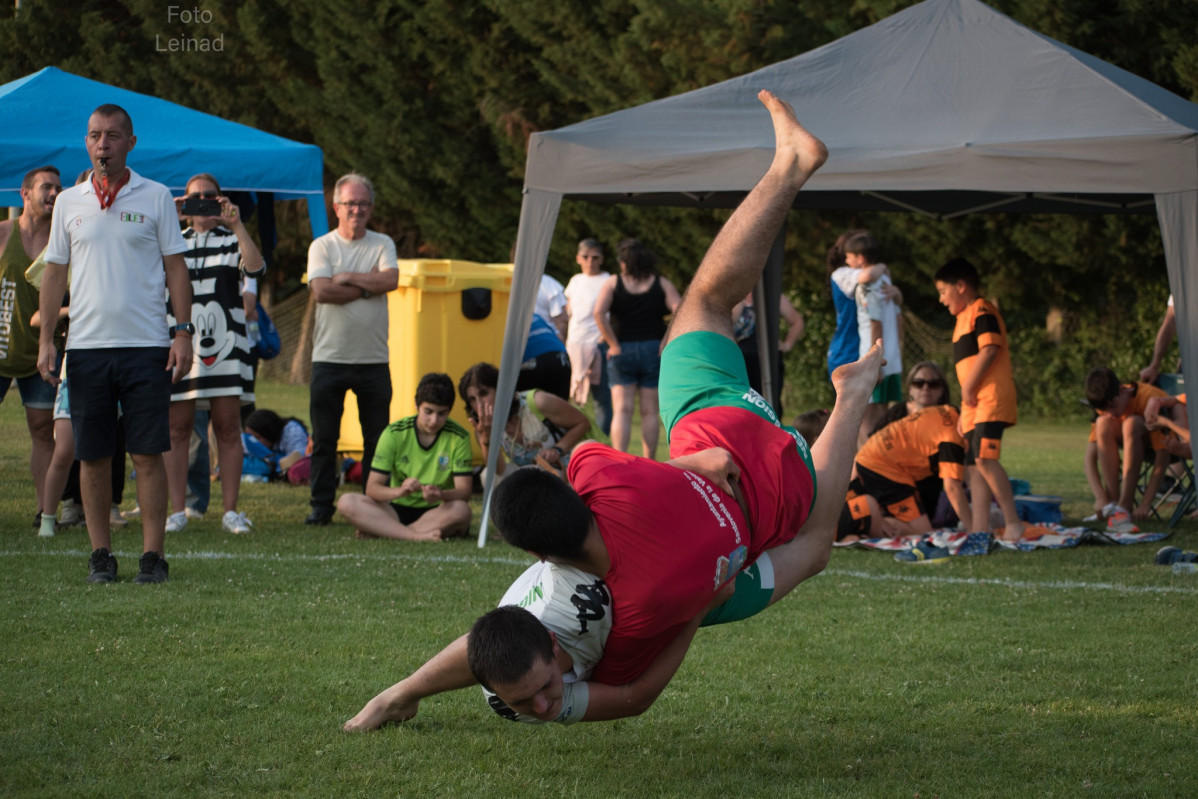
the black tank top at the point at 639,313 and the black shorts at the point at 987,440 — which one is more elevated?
the black tank top at the point at 639,313

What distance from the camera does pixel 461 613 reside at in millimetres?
5473

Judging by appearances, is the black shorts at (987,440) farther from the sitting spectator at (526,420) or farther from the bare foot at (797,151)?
the bare foot at (797,151)

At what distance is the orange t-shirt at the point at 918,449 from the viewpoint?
777cm

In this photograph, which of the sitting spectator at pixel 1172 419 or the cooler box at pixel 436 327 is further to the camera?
the cooler box at pixel 436 327

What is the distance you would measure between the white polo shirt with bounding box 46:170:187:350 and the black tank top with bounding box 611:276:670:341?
457cm

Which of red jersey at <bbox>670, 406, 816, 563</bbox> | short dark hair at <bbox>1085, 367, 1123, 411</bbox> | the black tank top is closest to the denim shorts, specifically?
the black tank top

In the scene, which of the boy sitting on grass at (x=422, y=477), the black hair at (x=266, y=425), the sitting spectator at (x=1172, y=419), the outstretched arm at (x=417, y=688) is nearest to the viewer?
the outstretched arm at (x=417, y=688)

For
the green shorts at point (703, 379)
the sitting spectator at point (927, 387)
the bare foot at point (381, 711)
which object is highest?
the green shorts at point (703, 379)

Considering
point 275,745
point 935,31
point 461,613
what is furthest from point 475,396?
point 275,745

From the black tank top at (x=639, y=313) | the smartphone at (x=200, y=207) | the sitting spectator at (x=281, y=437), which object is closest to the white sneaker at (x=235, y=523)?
the smartphone at (x=200, y=207)

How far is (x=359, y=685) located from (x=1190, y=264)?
450 cm

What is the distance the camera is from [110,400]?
577 cm

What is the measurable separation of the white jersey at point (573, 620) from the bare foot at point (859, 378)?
1.55 metres

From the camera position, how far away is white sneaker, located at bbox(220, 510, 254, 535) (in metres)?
7.47
